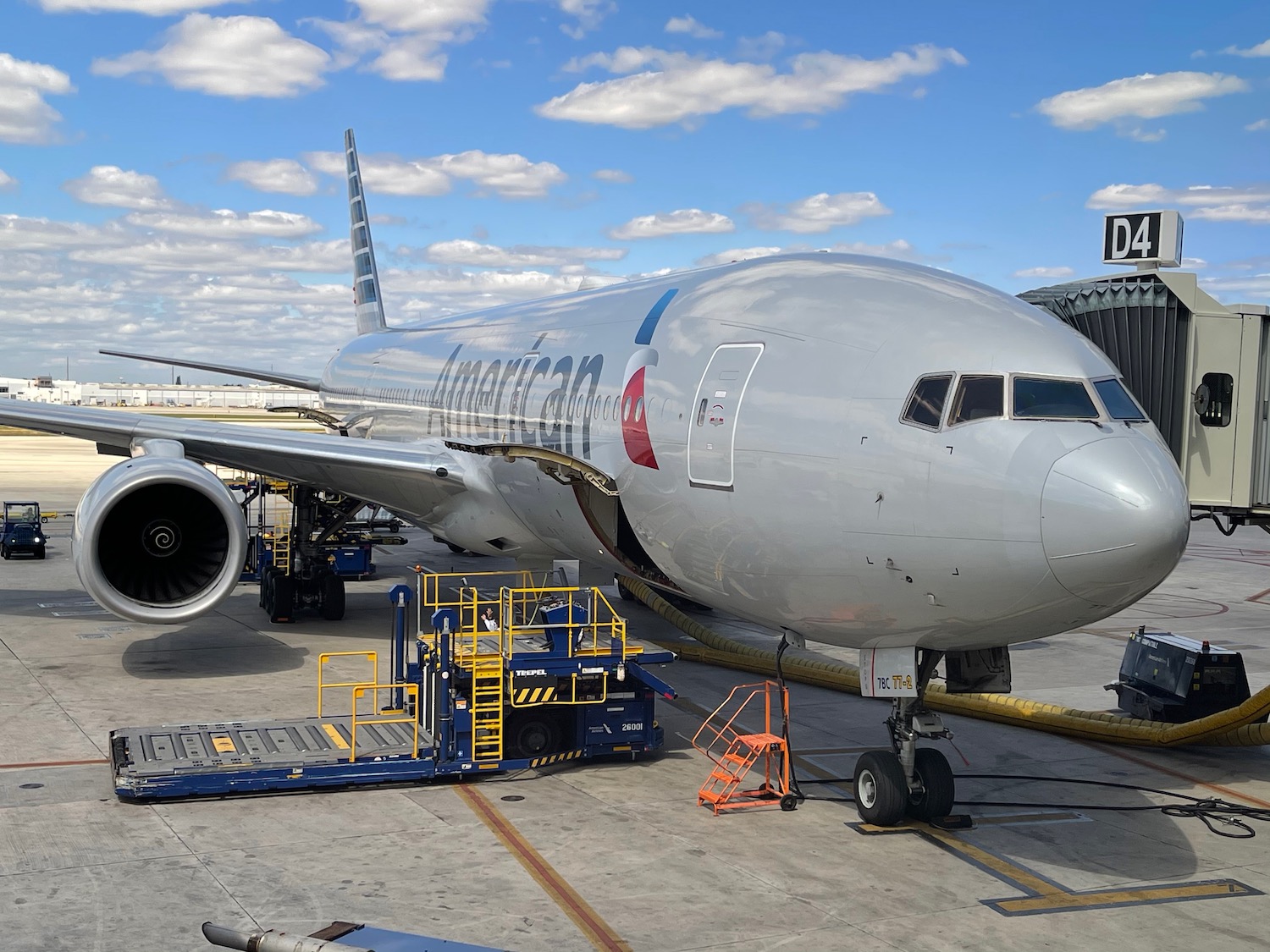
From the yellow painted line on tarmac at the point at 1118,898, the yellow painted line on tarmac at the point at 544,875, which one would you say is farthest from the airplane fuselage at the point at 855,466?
the yellow painted line on tarmac at the point at 544,875

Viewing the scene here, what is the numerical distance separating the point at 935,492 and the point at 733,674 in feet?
29.7

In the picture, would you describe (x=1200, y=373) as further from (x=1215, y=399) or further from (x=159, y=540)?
(x=159, y=540)

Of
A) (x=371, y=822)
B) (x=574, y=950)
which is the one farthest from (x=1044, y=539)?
(x=371, y=822)

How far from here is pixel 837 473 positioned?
8766mm

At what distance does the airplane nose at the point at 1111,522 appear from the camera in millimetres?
7664

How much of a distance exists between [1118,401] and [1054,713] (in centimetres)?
658

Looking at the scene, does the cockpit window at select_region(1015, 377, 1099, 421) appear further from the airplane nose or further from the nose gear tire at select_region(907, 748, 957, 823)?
the nose gear tire at select_region(907, 748, 957, 823)

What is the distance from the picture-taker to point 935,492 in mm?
8258

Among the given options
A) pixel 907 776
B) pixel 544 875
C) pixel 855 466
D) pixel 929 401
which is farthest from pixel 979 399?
pixel 544 875

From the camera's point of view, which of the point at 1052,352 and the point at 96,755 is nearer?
the point at 1052,352

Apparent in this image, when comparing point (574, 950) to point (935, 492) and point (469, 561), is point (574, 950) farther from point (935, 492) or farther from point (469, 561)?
point (469, 561)

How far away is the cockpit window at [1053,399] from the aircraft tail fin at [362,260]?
2199cm

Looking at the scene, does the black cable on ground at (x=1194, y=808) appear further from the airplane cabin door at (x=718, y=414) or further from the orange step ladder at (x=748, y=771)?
the airplane cabin door at (x=718, y=414)

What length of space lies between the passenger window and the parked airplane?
351 cm
